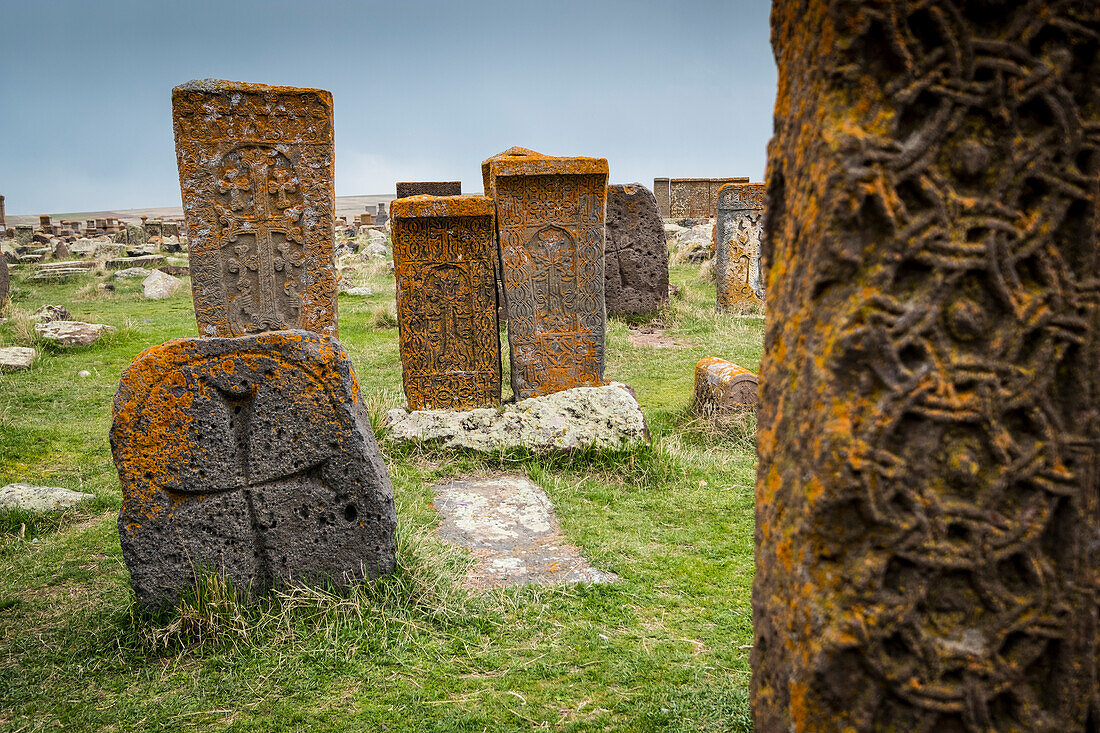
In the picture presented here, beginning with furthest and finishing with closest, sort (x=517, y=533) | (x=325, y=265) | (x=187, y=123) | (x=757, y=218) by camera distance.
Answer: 1. (x=757, y=218)
2. (x=325, y=265)
3. (x=187, y=123)
4. (x=517, y=533)

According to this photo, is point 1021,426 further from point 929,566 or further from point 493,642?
point 493,642

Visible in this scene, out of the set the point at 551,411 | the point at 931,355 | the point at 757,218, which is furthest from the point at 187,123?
the point at 757,218

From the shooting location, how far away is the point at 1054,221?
1258 mm

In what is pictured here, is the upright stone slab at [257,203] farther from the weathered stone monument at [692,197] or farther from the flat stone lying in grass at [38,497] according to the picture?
the weathered stone monument at [692,197]

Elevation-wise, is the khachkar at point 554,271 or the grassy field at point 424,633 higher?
the khachkar at point 554,271

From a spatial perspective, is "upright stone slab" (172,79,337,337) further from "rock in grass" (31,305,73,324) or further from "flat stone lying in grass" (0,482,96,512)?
"rock in grass" (31,305,73,324)

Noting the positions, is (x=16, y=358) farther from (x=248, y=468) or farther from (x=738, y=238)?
(x=738, y=238)

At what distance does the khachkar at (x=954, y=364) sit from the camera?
4.11ft

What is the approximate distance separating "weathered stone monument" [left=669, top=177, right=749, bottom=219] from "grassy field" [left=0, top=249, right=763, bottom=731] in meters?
19.9

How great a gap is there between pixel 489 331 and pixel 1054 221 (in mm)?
4900

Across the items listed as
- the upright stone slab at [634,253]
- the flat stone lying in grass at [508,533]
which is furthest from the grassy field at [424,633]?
the upright stone slab at [634,253]

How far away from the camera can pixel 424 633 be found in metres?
3.09

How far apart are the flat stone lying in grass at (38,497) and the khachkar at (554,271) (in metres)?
3.12

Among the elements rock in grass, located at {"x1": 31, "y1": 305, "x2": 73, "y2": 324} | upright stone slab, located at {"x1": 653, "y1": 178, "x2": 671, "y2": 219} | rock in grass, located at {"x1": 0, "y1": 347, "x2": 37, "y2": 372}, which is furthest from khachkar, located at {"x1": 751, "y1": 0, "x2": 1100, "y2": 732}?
upright stone slab, located at {"x1": 653, "y1": 178, "x2": 671, "y2": 219}
